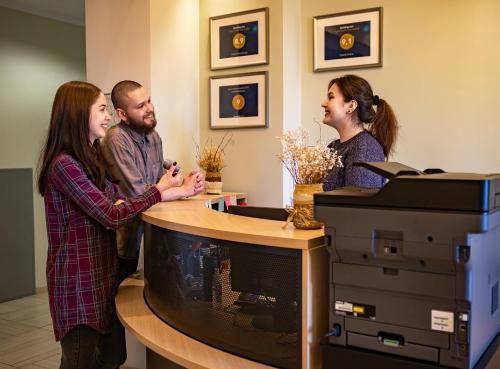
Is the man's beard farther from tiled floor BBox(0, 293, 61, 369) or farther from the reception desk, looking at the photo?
tiled floor BBox(0, 293, 61, 369)

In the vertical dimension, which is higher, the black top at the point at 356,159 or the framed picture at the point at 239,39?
the framed picture at the point at 239,39

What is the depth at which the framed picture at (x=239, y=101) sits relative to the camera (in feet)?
13.2

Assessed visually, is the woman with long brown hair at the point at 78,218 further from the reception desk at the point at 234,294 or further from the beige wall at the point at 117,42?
the beige wall at the point at 117,42

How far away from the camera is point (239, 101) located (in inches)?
163

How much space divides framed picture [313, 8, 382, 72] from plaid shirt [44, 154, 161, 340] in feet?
8.20

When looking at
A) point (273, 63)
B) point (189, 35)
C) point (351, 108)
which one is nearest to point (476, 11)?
point (273, 63)

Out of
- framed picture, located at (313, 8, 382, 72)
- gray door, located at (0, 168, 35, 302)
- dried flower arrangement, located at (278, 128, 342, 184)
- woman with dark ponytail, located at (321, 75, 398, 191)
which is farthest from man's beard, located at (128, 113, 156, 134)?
gray door, located at (0, 168, 35, 302)

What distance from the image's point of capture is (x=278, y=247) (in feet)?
4.64

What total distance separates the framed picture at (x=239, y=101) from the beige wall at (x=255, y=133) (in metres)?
0.05

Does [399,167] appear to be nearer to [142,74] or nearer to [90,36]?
[142,74]

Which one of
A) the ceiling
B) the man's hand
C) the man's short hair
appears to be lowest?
the man's hand

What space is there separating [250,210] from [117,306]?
689 millimetres

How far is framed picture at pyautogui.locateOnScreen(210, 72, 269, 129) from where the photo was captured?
4.03 metres

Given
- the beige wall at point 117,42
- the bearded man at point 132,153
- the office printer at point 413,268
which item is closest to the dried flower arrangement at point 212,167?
the beige wall at point 117,42
